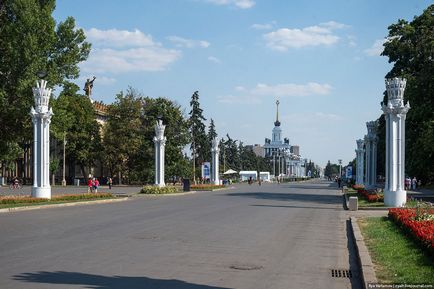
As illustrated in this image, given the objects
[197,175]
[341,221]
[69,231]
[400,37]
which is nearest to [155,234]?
[69,231]

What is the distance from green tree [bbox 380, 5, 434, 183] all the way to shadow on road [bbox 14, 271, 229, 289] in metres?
30.0

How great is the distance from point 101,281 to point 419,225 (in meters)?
8.58

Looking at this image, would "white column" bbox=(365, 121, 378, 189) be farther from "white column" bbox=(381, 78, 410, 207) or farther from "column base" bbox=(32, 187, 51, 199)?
"column base" bbox=(32, 187, 51, 199)

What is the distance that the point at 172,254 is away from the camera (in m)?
12.2

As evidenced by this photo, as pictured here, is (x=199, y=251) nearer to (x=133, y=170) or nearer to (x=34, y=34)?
(x=34, y=34)

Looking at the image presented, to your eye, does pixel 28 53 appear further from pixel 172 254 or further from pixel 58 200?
pixel 172 254

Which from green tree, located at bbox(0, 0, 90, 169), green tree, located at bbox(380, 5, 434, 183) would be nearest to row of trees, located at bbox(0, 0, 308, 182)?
green tree, located at bbox(0, 0, 90, 169)

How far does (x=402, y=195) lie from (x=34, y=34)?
75.7 ft

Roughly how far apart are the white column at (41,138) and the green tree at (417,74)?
2300 centimetres

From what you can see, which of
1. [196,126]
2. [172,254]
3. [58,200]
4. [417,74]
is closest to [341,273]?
[172,254]

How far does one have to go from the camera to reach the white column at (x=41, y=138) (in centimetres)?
3294

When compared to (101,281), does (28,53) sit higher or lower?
Result: higher

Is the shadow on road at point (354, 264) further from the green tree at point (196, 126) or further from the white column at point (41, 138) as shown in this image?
the green tree at point (196, 126)

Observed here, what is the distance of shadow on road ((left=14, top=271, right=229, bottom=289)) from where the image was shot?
8789 millimetres
